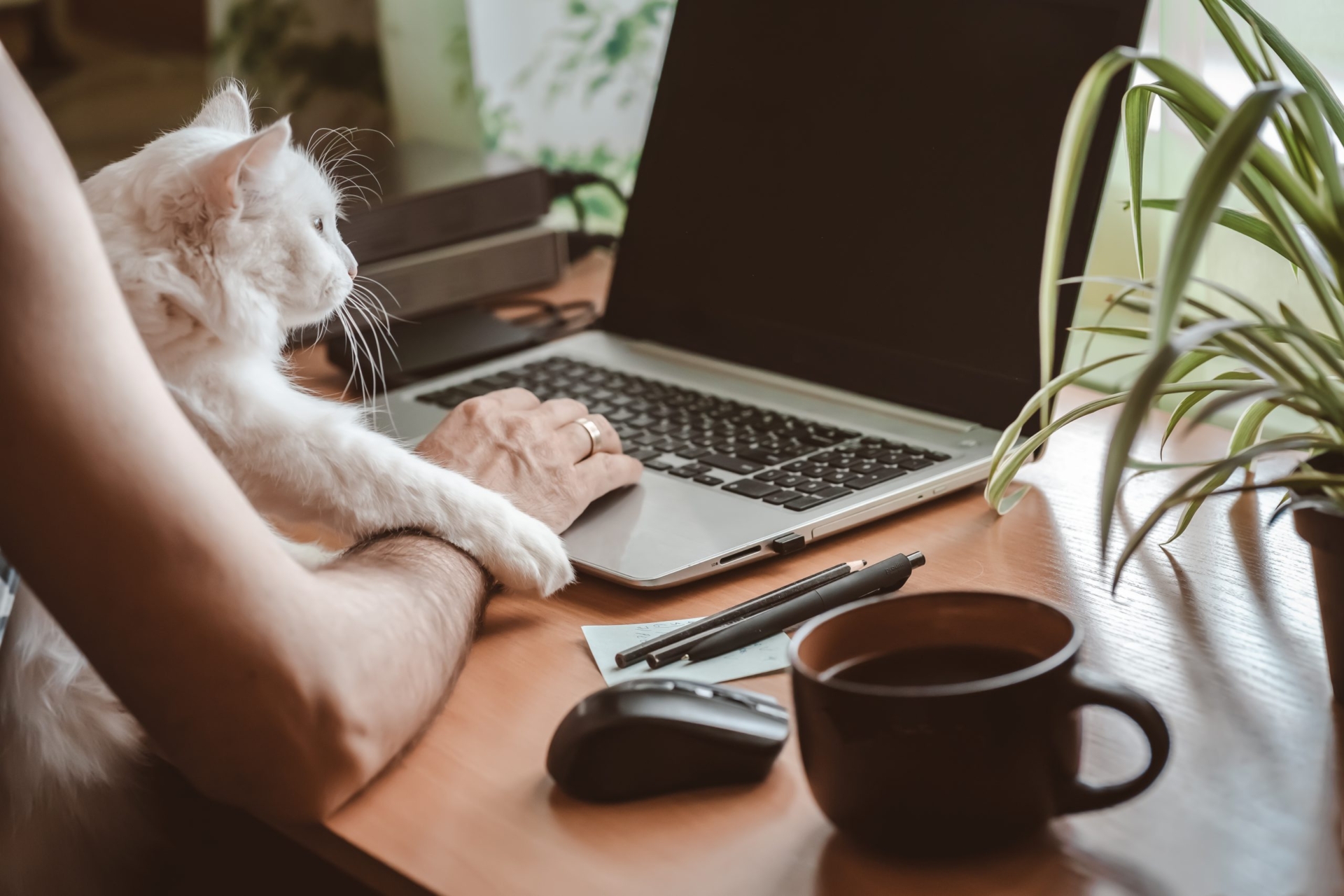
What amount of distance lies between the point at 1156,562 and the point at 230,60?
4.86 feet

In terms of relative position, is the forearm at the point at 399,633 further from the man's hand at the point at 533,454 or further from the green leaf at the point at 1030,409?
the green leaf at the point at 1030,409

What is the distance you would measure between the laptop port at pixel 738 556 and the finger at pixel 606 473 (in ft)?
0.42

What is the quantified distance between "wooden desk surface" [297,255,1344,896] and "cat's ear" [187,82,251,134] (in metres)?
0.36

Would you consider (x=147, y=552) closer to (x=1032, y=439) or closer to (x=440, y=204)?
(x=1032, y=439)

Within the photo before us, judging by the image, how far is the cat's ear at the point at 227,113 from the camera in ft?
2.55

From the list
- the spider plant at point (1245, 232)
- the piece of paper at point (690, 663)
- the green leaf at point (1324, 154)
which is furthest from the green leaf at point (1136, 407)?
the piece of paper at point (690, 663)

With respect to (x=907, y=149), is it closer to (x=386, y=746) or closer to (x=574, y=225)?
(x=386, y=746)

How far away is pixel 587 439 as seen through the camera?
0.85 metres

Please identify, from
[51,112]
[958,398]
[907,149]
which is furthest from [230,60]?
[958,398]

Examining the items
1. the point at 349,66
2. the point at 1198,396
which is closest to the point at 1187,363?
the point at 1198,396

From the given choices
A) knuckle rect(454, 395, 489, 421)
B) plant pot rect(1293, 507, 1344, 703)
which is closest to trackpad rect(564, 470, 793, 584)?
knuckle rect(454, 395, 489, 421)

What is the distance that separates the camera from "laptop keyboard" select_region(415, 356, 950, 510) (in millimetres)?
839

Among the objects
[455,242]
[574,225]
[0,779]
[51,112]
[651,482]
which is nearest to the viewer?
[0,779]

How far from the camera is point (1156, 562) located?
72 cm
